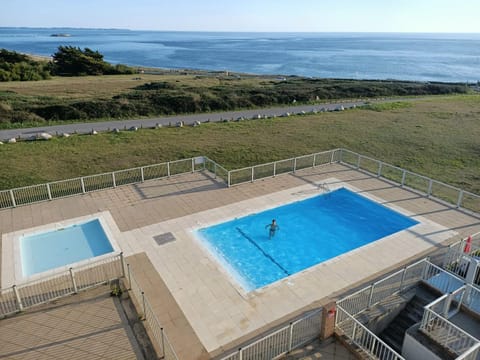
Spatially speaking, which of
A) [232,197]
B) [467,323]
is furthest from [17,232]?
[467,323]

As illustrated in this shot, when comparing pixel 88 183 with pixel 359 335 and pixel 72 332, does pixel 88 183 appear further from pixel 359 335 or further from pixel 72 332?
pixel 359 335

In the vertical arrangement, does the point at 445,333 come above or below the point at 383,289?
above

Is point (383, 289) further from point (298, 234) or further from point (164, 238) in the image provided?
point (164, 238)

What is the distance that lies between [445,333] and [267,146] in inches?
823

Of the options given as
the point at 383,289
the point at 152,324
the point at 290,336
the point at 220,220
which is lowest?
the point at 220,220

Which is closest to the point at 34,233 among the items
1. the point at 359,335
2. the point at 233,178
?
the point at 233,178

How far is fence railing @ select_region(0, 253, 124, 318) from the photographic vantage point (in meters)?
10.5

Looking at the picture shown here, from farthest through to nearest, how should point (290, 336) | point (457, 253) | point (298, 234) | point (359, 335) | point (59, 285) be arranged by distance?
point (298, 234), point (457, 253), point (59, 285), point (359, 335), point (290, 336)

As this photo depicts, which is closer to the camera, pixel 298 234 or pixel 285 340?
pixel 285 340

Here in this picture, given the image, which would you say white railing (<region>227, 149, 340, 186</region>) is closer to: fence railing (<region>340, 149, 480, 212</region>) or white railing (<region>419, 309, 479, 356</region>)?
fence railing (<region>340, 149, 480, 212</region>)

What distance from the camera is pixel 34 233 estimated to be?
15.0 metres

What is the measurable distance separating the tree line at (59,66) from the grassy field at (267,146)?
1706 inches

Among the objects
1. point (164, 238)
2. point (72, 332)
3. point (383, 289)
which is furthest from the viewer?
point (164, 238)

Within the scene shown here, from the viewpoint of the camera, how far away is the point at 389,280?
11.6 metres
